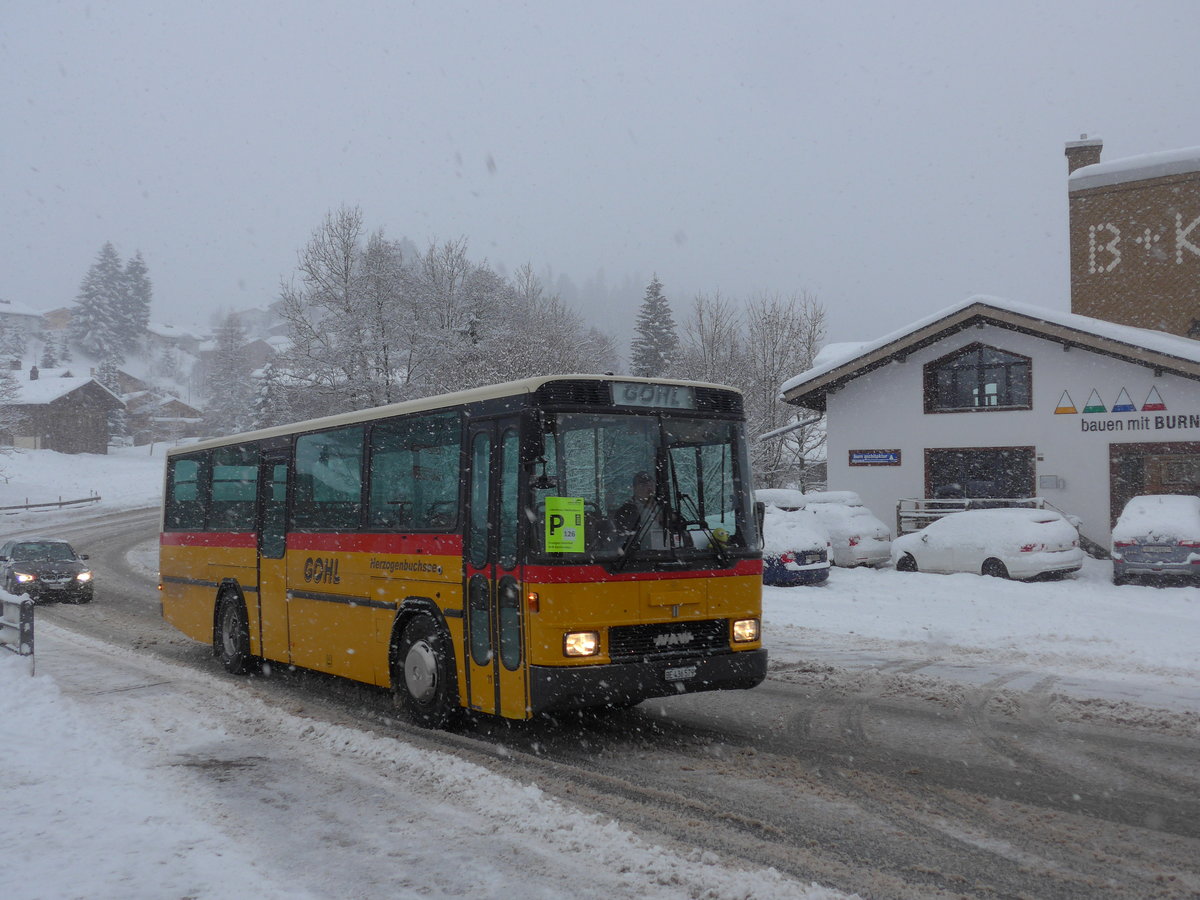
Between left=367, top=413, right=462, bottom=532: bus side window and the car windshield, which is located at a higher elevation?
left=367, top=413, right=462, bottom=532: bus side window

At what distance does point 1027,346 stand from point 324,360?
25233 mm

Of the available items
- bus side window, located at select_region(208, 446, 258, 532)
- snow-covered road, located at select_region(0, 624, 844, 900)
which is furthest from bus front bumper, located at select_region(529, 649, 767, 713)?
bus side window, located at select_region(208, 446, 258, 532)

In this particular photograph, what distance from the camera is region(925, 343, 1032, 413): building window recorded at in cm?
2830

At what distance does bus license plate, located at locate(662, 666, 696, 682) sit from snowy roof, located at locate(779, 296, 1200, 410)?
2177cm

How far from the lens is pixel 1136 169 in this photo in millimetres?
34156

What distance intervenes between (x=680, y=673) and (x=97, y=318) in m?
133

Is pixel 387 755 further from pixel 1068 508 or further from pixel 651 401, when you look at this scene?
pixel 1068 508

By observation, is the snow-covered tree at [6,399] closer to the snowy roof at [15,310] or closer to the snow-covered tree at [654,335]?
the snow-covered tree at [654,335]

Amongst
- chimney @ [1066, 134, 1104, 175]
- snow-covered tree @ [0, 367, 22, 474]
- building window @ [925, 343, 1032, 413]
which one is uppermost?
chimney @ [1066, 134, 1104, 175]

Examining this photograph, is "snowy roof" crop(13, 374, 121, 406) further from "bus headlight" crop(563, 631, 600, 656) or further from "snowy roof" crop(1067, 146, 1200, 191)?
"bus headlight" crop(563, 631, 600, 656)

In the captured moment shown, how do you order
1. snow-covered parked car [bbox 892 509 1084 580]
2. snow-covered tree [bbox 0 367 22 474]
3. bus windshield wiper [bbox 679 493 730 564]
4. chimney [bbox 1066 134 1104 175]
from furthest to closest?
snow-covered tree [bbox 0 367 22 474], chimney [bbox 1066 134 1104 175], snow-covered parked car [bbox 892 509 1084 580], bus windshield wiper [bbox 679 493 730 564]

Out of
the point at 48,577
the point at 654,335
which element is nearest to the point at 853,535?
the point at 48,577

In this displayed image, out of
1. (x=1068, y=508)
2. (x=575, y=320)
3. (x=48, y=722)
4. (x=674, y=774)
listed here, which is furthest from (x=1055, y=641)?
(x=575, y=320)

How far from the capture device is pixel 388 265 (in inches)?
1682
